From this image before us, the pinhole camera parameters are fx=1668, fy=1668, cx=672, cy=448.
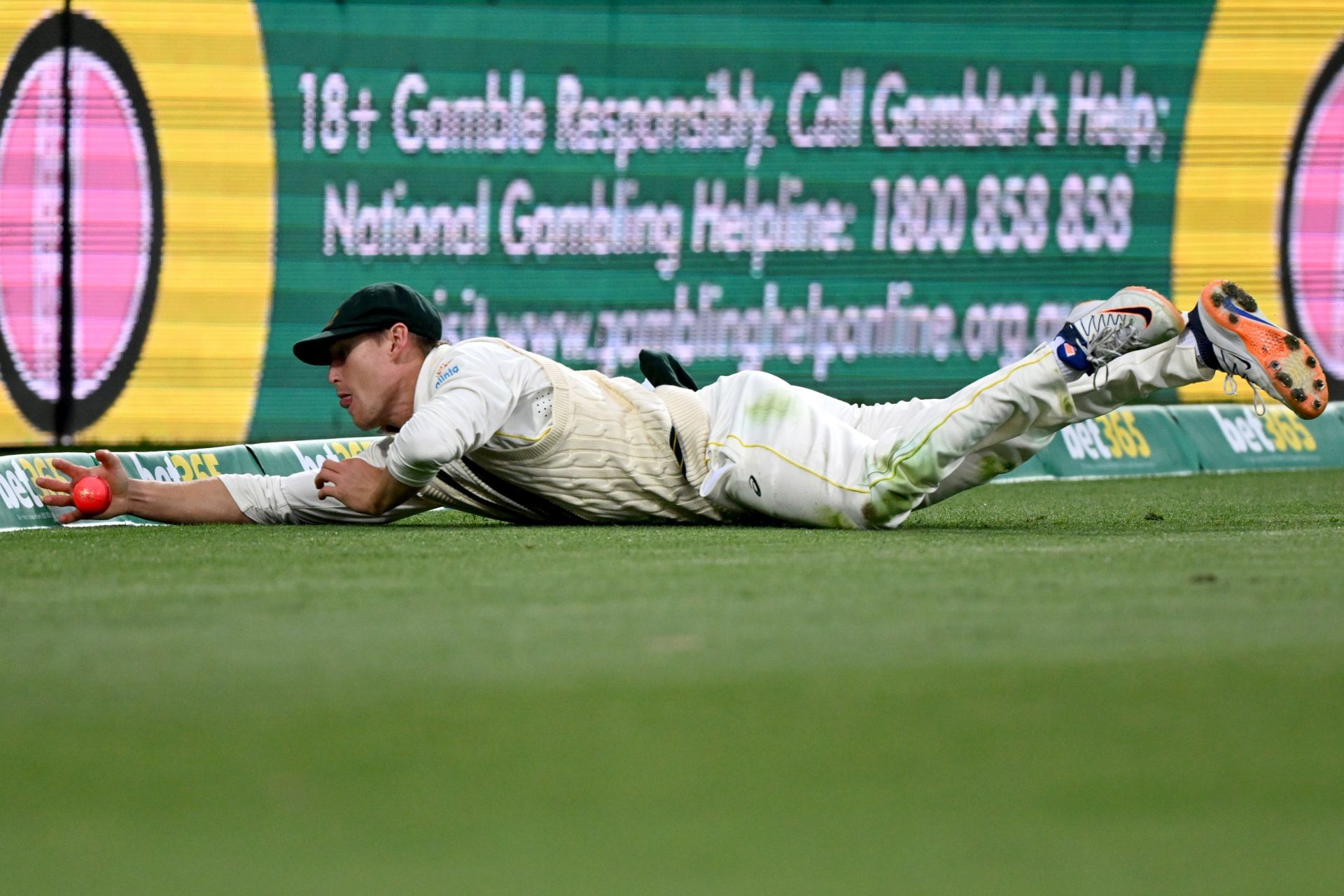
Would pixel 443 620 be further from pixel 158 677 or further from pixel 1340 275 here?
pixel 1340 275

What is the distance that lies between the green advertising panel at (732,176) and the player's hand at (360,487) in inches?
109

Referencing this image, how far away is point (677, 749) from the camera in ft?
4.78

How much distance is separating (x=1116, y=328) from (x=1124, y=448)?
3070 mm

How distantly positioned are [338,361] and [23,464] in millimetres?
901

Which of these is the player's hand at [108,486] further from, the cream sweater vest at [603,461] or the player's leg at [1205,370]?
the player's leg at [1205,370]

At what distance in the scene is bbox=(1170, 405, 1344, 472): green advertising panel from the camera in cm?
625

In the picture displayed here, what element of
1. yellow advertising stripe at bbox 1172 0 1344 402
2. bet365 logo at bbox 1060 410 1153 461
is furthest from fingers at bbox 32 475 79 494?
yellow advertising stripe at bbox 1172 0 1344 402

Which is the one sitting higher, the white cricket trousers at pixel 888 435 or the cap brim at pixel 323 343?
the cap brim at pixel 323 343

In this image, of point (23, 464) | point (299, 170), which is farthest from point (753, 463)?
point (299, 170)

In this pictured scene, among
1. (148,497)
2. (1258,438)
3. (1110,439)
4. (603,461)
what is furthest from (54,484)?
(1258,438)

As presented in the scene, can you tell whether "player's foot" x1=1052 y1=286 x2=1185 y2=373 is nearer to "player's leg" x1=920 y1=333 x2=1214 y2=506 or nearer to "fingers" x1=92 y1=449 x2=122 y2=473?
"player's leg" x1=920 y1=333 x2=1214 y2=506

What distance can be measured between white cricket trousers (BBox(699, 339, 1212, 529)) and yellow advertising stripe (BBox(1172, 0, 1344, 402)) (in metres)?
3.38

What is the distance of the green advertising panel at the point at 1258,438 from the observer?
6250mm

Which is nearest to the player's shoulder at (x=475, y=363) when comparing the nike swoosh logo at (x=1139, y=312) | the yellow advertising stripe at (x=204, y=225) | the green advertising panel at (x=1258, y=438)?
the nike swoosh logo at (x=1139, y=312)
